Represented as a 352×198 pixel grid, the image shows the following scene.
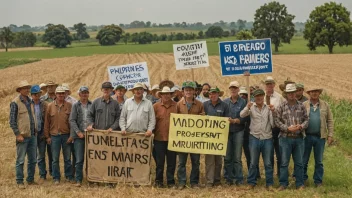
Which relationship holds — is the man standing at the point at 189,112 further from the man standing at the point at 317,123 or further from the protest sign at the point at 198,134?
the man standing at the point at 317,123

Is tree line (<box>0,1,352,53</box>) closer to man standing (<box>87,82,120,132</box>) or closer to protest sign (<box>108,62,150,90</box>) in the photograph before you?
protest sign (<box>108,62,150,90</box>)

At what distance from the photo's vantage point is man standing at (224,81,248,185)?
9680mm

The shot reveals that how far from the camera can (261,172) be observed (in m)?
11.1

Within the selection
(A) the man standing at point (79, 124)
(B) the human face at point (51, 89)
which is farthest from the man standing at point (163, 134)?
(B) the human face at point (51, 89)

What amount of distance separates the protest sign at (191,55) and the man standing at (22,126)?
5454 millimetres

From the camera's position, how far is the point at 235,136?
387 inches

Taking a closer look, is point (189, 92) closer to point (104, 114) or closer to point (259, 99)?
point (259, 99)

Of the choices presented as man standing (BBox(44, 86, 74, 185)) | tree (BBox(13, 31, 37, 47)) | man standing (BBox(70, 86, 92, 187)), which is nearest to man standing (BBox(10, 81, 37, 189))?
man standing (BBox(44, 86, 74, 185))

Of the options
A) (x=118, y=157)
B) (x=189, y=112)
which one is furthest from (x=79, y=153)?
(x=189, y=112)

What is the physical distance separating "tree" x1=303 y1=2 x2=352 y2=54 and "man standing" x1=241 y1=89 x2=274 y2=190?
67.8 metres

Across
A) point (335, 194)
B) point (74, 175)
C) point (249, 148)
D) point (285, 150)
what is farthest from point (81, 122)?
point (335, 194)

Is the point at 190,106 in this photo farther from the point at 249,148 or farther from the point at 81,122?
the point at 81,122

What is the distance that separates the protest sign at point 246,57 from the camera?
33.8 ft

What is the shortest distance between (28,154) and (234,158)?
14.5ft
